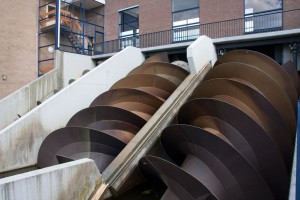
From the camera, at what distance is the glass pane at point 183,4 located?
16.5m

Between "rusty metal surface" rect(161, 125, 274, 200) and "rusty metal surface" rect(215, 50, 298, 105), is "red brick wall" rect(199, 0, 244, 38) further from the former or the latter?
"rusty metal surface" rect(161, 125, 274, 200)

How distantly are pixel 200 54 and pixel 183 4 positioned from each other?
24.0ft

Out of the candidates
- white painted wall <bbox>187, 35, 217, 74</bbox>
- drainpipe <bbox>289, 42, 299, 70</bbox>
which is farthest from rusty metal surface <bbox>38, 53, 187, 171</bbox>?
drainpipe <bbox>289, 42, 299, 70</bbox>

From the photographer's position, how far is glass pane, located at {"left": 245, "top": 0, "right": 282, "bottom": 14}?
45.5 feet

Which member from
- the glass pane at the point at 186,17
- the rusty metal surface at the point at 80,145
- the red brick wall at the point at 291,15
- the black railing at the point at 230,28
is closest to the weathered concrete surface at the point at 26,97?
the rusty metal surface at the point at 80,145

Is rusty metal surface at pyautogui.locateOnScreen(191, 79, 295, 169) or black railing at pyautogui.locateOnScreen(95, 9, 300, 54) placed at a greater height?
black railing at pyautogui.locateOnScreen(95, 9, 300, 54)

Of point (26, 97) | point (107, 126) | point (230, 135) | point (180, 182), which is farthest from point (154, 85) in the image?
point (26, 97)

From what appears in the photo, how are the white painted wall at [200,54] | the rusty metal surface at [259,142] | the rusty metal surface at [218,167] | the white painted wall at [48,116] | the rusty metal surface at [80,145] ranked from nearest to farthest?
the rusty metal surface at [218,167], the rusty metal surface at [259,142], the rusty metal surface at [80,145], the white painted wall at [48,116], the white painted wall at [200,54]

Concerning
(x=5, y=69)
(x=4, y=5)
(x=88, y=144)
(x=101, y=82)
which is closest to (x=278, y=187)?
Answer: (x=88, y=144)

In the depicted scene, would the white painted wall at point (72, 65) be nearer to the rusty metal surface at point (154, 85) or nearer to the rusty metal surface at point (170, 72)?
the rusty metal surface at point (154, 85)

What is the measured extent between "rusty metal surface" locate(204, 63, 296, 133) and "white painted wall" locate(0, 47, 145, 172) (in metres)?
5.10

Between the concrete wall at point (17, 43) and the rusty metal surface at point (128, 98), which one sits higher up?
the concrete wall at point (17, 43)

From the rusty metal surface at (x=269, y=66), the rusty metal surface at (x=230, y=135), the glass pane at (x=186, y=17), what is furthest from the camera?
the glass pane at (x=186, y=17)

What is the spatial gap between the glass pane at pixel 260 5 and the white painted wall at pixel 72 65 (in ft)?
30.2
